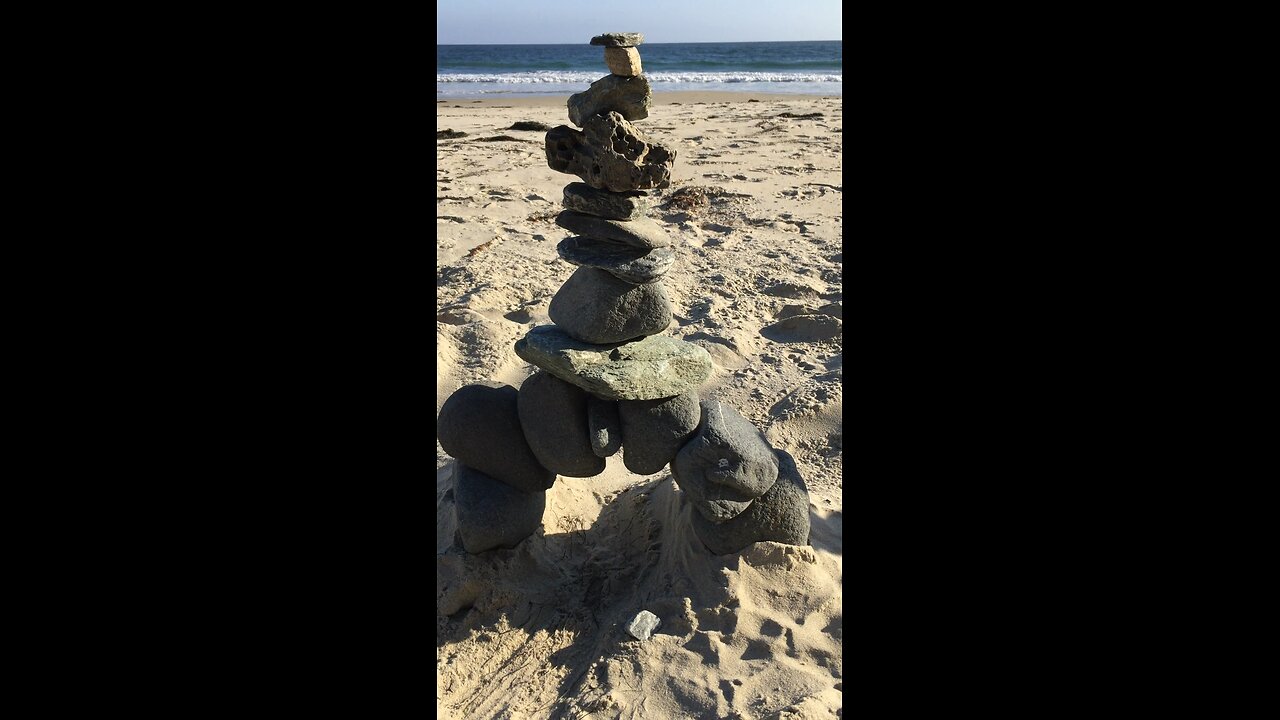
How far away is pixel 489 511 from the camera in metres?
3.04

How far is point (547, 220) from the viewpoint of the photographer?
7.23m

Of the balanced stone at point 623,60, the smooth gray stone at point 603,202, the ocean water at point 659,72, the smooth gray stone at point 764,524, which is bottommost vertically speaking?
the smooth gray stone at point 764,524

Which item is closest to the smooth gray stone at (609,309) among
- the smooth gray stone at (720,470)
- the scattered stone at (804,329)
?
the smooth gray stone at (720,470)

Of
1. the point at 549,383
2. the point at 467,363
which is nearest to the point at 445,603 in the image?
the point at 549,383

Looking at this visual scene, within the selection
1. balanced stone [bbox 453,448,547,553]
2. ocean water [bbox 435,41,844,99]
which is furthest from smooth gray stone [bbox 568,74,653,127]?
ocean water [bbox 435,41,844,99]

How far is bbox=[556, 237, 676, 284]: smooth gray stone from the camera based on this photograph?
2604 millimetres

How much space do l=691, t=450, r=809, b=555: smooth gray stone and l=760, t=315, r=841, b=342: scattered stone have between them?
221cm

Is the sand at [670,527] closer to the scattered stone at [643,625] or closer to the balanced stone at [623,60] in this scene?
the scattered stone at [643,625]

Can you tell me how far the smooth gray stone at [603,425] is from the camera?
2846 millimetres

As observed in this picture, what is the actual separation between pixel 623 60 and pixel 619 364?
0.92 meters

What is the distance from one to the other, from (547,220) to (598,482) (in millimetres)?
3932

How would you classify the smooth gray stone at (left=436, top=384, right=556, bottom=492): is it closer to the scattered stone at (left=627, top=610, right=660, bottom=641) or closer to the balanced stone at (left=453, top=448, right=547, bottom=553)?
the balanced stone at (left=453, top=448, right=547, bottom=553)

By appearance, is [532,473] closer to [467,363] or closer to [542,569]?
[542,569]

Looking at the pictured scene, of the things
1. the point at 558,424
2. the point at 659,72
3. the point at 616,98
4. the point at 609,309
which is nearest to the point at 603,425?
the point at 558,424
